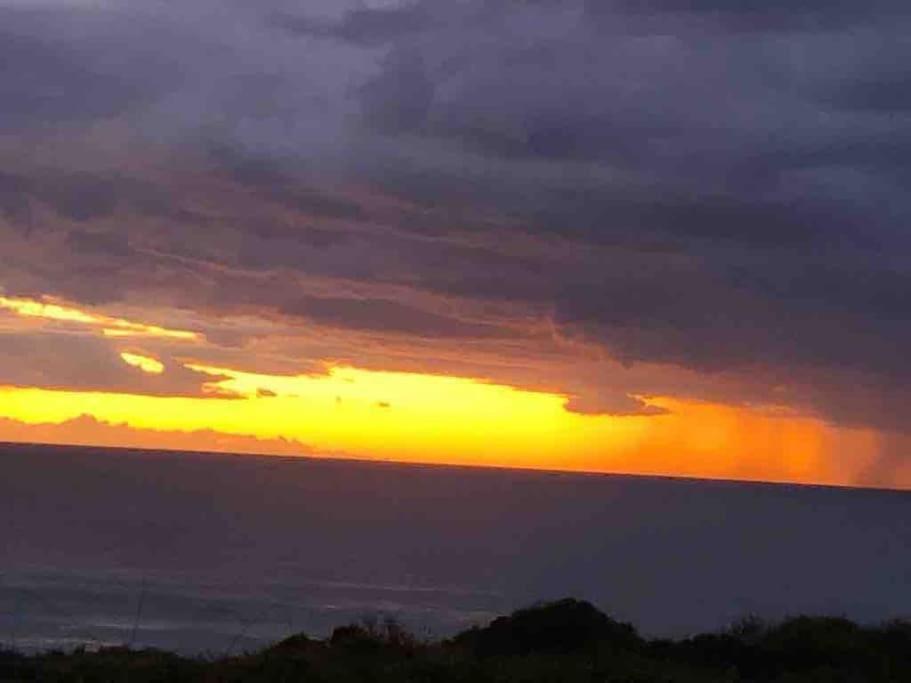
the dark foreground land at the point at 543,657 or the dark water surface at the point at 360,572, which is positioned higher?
the dark water surface at the point at 360,572

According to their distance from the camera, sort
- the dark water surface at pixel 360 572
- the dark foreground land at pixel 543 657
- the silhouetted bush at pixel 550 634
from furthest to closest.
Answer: the dark water surface at pixel 360 572 < the silhouetted bush at pixel 550 634 < the dark foreground land at pixel 543 657

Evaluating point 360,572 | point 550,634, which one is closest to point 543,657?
point 550,634

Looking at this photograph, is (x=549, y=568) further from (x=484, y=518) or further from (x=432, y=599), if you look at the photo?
(x=484, y=518)

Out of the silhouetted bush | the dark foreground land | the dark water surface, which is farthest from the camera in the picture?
the dark water surface

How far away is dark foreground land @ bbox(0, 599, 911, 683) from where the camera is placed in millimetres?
18141

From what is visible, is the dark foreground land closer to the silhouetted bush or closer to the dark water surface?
the silhouetted bush

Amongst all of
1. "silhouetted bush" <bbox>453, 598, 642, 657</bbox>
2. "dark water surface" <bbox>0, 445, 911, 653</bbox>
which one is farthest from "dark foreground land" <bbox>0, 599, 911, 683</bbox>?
"dark water surface" <bbox>0, 445, 911, 653</bbox>

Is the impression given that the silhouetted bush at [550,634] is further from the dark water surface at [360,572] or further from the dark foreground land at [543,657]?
the dark water surface at [360,572]

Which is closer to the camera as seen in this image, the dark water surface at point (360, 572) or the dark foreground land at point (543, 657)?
the dark foreground land at point (543, 657)

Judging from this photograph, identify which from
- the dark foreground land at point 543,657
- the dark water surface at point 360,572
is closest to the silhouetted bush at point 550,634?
the dark foreground land at point 543,657

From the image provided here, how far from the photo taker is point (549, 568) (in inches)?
4417

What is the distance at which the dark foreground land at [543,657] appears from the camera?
714 inches

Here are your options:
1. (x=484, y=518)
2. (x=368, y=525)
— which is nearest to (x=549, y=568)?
(x=368, y=525)

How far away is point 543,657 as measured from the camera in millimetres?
19797
